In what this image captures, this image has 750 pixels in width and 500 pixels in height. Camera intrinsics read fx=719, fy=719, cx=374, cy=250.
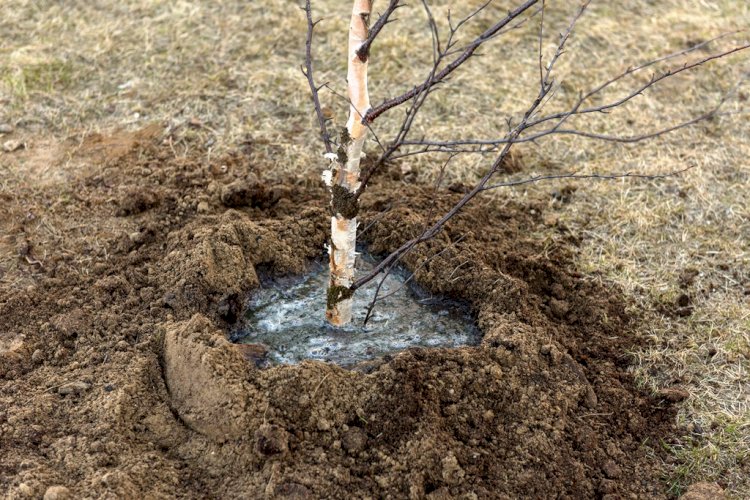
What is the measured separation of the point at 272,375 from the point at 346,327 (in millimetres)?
614

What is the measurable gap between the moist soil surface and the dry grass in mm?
243

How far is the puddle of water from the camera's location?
3.22 m

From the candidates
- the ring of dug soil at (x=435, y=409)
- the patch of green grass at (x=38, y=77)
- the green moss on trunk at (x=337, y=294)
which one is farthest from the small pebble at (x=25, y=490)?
the patch of green grass at (x=38, y=77)

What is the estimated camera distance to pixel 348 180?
9.41ft

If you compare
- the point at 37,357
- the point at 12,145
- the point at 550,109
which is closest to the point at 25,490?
the point at 37,357

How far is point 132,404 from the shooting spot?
9.17 ft

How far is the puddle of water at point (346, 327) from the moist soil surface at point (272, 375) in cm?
9

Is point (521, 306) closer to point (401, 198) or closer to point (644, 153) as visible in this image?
point (401, 198)

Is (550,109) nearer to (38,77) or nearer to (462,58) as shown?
(462,58)

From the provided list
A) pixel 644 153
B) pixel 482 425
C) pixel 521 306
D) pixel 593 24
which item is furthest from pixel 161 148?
pixel 593 24

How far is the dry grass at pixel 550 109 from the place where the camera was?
350cm

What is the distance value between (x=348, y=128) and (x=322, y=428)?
1.15 m

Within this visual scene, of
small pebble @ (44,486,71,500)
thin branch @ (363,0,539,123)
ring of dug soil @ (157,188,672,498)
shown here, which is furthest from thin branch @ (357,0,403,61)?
small pebble @ (44,486,71,500)

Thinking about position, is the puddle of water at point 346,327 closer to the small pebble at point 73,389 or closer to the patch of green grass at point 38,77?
the small pebble at point 73,389
